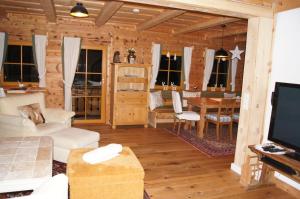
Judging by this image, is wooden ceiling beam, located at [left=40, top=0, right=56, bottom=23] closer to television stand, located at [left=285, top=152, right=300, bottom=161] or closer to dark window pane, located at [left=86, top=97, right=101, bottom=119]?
dark window pane, located at [left=86, top=97, right=101, bottom=119]

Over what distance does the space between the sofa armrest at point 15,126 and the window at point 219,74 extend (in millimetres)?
5441

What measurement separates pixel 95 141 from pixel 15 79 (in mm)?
3202

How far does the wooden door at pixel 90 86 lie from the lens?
6055mm

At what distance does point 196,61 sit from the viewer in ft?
23.4

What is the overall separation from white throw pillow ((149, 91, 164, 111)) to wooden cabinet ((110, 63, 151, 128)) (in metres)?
0.16

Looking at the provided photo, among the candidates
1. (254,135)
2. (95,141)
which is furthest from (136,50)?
(254,135)

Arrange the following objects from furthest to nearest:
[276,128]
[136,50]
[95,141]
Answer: [136,50], [95,141], [276,128]

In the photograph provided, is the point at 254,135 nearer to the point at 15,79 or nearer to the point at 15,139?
the point at 15,139

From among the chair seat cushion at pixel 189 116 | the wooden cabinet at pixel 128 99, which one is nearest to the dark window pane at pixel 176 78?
the wooden cabinet at pixel 128 99

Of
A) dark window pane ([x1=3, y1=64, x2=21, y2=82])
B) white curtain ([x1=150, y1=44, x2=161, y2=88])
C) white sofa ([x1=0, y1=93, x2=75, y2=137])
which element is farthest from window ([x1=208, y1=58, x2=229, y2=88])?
dark window pane ([x1=3, y1=64, x2=21, y2=82])

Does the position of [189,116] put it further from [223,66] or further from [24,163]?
[24,163]

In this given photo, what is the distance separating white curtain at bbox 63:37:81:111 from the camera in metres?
5.77

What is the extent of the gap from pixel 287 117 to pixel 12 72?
18.6 feet

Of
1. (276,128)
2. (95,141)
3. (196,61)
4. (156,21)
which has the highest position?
(156,21)
